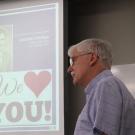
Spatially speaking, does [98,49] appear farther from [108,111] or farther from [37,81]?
[37,81]

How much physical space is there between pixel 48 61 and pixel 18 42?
31 centimetres

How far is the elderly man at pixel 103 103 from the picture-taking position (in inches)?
57.3

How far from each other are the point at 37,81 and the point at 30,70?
104 mm

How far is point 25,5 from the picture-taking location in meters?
3.15

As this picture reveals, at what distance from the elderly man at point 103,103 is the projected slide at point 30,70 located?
123cm

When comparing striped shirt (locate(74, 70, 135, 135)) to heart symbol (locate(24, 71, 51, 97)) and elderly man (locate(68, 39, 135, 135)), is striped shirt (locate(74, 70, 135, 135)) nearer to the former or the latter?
elderly man (locate(68, 39, 135, 135))

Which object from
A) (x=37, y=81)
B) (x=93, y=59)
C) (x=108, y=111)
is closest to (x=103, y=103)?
(x=108, y=111)

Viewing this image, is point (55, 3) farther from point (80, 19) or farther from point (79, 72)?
point (79, 72)

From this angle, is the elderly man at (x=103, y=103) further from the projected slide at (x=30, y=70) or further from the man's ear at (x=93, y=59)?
the projected slide at (x=30, y=70)

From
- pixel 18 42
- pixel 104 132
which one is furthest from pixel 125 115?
pixel 18 42

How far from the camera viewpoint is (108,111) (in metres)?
1.46

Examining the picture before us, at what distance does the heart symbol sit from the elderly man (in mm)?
1296

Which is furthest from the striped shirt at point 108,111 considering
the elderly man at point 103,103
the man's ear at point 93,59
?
the man's ear at point 93,59

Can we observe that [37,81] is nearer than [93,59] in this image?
No
